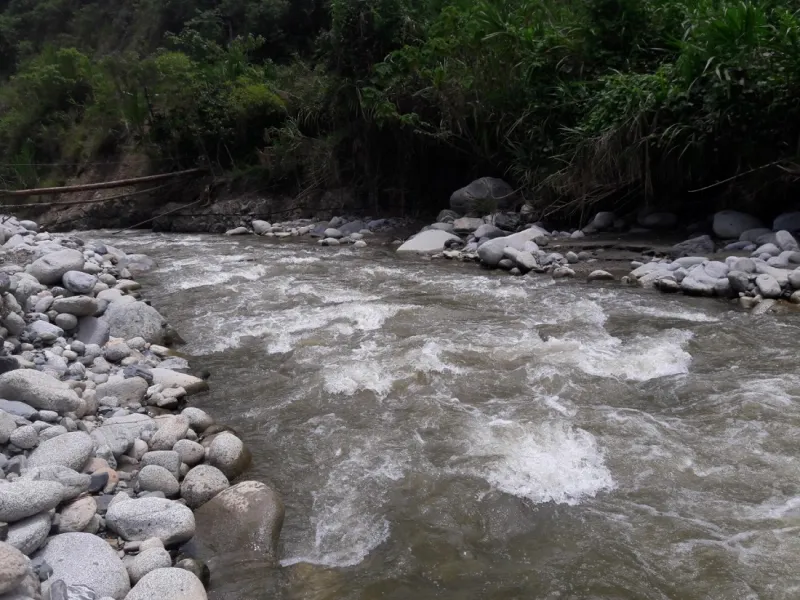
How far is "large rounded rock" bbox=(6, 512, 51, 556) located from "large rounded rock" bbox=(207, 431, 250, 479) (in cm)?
113

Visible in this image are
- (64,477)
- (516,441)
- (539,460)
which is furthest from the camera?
(516,441)

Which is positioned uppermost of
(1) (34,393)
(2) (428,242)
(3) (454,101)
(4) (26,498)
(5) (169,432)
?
(3) (454,101)

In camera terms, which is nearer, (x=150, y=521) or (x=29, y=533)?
(x=29, y=533)

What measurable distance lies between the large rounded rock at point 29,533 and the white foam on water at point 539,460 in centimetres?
220

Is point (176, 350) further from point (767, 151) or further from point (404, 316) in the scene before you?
point (767, 151)

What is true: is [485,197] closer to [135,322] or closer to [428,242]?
[428,242]

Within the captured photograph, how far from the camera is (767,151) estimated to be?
870cm

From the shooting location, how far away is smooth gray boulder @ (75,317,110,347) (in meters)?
6.09

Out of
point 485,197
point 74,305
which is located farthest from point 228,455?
point 485,197

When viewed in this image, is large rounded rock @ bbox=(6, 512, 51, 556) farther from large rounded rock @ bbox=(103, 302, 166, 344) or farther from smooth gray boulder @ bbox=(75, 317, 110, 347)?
large rounded rock @ bbox=(103, 302, 166, 344)

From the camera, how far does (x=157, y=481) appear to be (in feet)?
12.4

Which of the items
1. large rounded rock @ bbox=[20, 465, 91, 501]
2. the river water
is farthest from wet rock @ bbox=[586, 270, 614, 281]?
large rounded rock @ bbox=[20, 465, 91, 501]

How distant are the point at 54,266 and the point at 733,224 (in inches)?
330


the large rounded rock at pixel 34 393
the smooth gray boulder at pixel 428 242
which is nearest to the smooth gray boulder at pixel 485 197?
the smooth gray boulder at pixel 428 242
